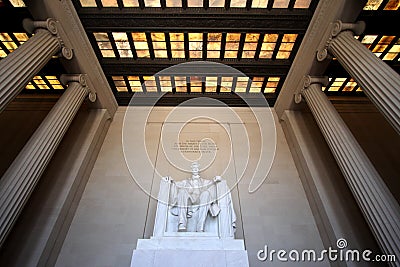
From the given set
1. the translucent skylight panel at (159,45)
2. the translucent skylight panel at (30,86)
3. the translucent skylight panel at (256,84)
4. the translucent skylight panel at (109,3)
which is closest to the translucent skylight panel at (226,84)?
the translucent skylight panel at (256,84)

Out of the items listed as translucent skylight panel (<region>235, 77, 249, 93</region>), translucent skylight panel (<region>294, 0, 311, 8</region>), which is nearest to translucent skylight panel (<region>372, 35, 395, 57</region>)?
translucent skylight panel (<region>294, 0, 311, 8</region>)

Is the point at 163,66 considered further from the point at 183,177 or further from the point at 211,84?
the point at 183,177

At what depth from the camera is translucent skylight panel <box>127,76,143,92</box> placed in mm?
10916

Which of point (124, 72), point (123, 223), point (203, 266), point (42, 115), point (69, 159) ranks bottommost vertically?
point (203, 266)

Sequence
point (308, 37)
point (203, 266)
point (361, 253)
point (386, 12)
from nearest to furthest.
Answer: point (203, 266) < point (361, 253) < point (386, 12) < point (308, 37)

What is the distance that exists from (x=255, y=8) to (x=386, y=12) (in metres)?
3.99

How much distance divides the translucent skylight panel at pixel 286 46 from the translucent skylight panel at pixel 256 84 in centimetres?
122

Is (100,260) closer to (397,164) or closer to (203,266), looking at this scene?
(203,266)

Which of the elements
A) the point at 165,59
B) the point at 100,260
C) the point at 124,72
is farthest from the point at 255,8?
the point at 100,260

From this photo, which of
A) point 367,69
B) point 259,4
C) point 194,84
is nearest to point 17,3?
point 194,84

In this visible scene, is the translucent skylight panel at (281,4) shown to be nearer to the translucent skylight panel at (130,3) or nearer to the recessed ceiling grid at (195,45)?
the recessed ceiling grid at (195,45)

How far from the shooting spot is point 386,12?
8141 mm

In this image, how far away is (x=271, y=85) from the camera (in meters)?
11.3

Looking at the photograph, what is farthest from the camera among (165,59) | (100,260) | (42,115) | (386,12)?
(42,115)
